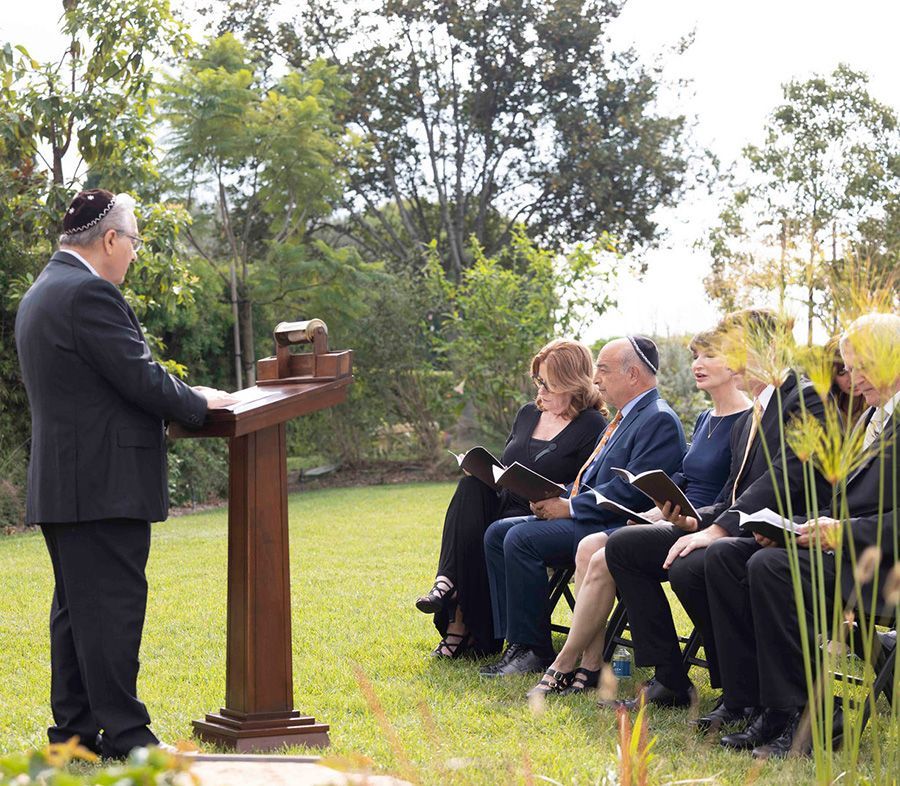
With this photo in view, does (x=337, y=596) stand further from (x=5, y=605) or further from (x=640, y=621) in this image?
(x=640, y=621)

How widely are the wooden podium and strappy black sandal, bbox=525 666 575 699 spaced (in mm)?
1258

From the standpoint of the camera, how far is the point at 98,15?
39.9 ft

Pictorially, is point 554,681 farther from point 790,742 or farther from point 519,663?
point 790,742

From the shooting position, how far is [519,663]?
5.61 m

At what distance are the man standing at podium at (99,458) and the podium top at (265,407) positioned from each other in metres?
0.06

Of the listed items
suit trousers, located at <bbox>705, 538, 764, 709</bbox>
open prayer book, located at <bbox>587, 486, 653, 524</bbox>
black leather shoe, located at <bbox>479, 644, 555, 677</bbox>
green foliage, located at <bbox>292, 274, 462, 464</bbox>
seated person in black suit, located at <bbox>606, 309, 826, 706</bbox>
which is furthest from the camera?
green foliage, located at <bbox>292, 274, 462, 464</bbox>

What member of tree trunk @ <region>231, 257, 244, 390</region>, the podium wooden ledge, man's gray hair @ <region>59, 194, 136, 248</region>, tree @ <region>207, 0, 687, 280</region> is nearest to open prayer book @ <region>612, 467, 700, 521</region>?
the podium wooden ledge

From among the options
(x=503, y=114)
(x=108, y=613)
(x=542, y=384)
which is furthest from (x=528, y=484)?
(x=503, y=114)

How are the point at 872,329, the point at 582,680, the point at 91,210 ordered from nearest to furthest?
the point at 872,329
the point at 91,210
the point at 582,680

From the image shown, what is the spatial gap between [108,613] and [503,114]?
2280 centimetres

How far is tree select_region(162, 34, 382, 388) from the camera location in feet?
54.7

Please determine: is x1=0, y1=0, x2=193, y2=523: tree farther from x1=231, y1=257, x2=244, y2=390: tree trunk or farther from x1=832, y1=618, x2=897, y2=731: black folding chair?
x1=832, y1=618, x2=897, y2=731: black folding chair

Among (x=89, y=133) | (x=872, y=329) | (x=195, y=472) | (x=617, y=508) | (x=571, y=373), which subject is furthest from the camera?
(x=195, y=472)

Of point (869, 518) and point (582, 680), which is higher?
point (869, 518)
